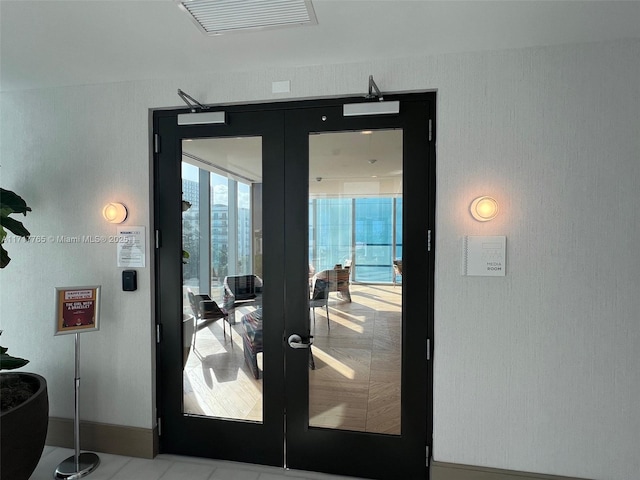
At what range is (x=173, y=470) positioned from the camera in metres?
2.32

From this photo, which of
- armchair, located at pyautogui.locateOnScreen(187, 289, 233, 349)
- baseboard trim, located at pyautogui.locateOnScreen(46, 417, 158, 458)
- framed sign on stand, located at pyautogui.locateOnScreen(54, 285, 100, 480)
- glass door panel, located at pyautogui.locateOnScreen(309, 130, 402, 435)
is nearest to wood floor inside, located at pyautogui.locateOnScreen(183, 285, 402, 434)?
glass door panel, located at pyautogui.locateOnScreen(309, 130, 402, 435)

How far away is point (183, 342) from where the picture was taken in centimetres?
248

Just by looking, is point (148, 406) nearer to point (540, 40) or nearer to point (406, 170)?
point (406, 170)

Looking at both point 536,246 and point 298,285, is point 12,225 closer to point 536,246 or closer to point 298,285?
point 298,285

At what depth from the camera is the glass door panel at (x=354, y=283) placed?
2.21 metres

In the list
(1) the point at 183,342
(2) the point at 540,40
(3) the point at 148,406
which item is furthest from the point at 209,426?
(2) the point at 540,40

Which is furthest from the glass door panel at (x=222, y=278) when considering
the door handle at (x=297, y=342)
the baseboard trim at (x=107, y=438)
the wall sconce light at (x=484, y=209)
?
the wall sconce light at (x=484, y=209)

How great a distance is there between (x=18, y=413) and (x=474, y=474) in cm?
263

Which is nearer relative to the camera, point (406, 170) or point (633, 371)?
point (633, 371)

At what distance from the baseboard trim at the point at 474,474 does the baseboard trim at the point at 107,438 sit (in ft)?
6.28

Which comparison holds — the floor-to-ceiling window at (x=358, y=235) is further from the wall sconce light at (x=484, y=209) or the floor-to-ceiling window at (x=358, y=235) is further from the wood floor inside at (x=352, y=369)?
the wall sconce light at (x=484, y=209)

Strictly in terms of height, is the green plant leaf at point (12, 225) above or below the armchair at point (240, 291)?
above

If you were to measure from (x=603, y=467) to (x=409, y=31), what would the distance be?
261 centimetres

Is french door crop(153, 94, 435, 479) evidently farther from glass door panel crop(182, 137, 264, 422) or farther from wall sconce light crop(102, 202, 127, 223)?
wall sconce light crop(102, 202, 127, 223)
